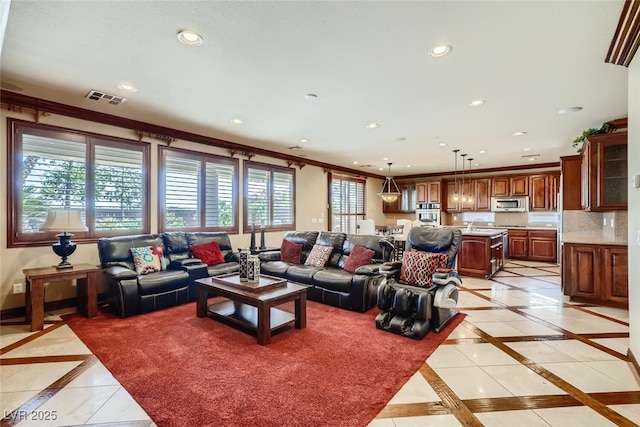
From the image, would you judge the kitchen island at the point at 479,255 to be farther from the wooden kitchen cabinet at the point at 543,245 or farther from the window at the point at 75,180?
the window at the point at 75,180

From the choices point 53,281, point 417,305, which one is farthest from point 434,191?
point 53,281

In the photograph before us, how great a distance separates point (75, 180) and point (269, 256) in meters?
2.88

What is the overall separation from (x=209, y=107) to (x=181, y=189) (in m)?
1.83

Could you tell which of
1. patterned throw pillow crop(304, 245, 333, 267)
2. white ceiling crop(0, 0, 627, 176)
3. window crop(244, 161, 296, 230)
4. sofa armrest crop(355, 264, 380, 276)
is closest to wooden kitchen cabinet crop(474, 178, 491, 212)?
white ceiling crop(0, 0, 627, 176)

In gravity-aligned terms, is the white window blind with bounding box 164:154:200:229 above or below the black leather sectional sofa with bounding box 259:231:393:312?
above

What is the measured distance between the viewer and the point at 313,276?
167 inches

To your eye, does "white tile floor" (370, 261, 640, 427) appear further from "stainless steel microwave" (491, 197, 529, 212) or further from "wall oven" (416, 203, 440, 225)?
"wall oven" (416, 203, 440, 225)

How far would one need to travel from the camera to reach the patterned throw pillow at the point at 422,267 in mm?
3459

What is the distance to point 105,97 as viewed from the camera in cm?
353

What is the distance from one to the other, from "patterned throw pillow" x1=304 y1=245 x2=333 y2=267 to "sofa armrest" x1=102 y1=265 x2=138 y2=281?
2.39 metres

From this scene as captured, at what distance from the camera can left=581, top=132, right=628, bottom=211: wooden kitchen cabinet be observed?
405cm

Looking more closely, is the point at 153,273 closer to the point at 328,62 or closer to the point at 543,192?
the point at 328,62

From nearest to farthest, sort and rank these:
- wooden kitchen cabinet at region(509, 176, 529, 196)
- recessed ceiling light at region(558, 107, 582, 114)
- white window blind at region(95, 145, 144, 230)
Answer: recessed ceiling light at region(558, 107, 582, 114) < white window blind at region(95, 145, 144, 230) < wooden kitchen cabinet at region(509, 176, 529, 196)

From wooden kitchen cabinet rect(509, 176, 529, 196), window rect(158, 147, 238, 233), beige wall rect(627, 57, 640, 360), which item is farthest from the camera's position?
wooden kitchen cabinet rect(509, 176, 529, 196)
